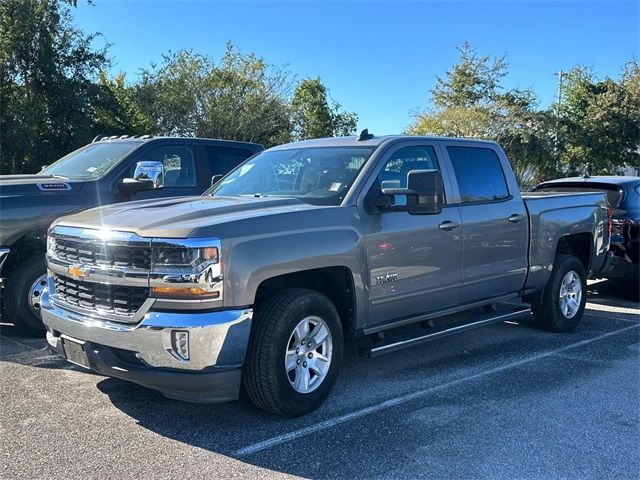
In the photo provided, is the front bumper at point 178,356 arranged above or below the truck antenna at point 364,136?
below

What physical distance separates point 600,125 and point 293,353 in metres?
28.3

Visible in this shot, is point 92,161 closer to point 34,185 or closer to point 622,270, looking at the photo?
point 34,185

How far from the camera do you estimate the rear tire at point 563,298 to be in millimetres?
6684

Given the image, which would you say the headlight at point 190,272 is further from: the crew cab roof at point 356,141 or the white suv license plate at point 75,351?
the crew cab roof at point 356,141

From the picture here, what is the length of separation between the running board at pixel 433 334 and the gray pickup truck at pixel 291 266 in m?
0.02

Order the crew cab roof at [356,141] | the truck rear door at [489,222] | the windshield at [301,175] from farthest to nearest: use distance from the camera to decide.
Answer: the truck rear door at [489,222], the crew cab roof at [356,141], the windshield at [301,175]

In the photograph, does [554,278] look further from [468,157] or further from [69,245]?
[69,245]

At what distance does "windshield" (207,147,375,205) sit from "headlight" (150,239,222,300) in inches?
48.8

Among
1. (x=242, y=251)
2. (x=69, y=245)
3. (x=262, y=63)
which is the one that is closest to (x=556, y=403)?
(x=242, y=251)

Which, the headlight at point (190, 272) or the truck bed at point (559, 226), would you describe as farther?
the truck bed at point (559, 226)

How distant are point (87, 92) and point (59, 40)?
1.66 metres

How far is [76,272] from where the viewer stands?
4.13m

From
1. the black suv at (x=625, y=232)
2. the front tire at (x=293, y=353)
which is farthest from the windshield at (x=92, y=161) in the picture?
the black suv at (x=625, y=232)

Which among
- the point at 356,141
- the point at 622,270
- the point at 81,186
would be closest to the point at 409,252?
the point at 356,141
